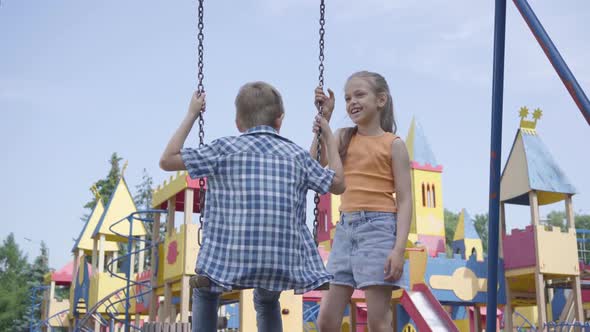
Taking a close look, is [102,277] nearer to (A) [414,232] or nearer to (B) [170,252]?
(B) [170,252]

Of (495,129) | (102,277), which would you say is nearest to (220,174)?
(495,129)

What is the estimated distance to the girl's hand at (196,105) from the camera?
2.98 meters

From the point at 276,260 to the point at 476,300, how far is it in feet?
35.1

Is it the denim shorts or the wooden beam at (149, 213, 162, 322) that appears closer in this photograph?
the denim shorts

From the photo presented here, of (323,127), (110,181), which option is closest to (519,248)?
(323,127)

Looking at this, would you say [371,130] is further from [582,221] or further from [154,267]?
[582,221]

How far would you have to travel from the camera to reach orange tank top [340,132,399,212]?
3.20 m

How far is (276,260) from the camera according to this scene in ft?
8.71

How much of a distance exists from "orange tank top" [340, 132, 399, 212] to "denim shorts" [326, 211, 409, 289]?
42 millimetres

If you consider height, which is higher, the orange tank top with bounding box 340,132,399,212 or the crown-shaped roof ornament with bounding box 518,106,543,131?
the crown-shaped roof ornament with bounding box 518,106,543,131

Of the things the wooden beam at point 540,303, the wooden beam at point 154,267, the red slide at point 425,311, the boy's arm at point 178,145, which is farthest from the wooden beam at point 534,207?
the boy's arm at point 178,145

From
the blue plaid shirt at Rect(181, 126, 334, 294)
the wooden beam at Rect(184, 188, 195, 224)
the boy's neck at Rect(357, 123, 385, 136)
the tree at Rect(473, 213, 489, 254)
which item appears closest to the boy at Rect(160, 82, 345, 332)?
the blue plaid shirt at Rect(181, 126, 334, 294)

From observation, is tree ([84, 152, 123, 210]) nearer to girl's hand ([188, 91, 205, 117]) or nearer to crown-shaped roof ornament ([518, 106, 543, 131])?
crown-shaped roof ornament ([518, 106, 543, 131])

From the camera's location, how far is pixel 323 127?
10.2 ft
